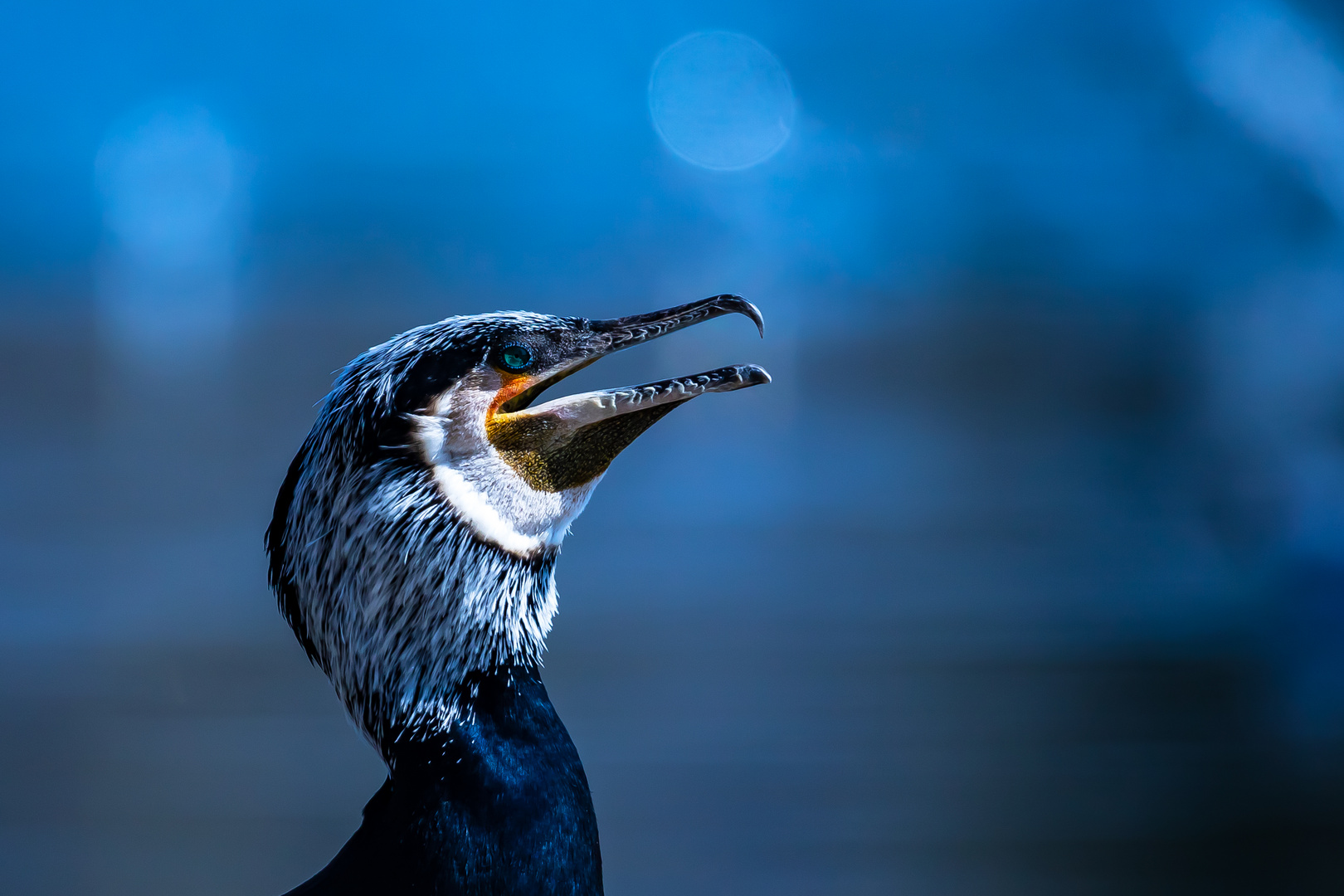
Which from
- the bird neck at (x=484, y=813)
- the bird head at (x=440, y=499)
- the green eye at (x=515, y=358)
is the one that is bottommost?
the bird neck at (x=484, y=813)

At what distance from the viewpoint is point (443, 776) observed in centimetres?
73

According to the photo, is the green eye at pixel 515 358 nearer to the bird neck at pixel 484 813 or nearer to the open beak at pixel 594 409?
the open beak at pixel 594 409

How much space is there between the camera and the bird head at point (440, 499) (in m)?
0.74

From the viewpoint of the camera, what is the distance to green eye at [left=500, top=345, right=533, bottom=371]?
→ 31.1 inches

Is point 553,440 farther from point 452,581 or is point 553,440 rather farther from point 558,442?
point 452,581

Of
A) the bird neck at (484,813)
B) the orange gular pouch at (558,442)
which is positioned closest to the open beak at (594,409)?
the orange gular pouch at (558,442)

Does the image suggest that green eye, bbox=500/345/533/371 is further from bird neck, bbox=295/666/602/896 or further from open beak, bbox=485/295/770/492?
bird neck, bbox=295/666/602/896

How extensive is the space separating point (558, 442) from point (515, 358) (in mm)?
77

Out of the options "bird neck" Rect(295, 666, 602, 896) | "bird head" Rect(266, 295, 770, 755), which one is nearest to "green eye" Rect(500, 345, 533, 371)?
"bird head" Rect(266, 295, 770, 755)

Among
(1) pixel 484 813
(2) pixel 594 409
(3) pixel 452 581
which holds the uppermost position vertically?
(2) pixel 594 409

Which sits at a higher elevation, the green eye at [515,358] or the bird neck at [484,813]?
the green eye at [515,358]

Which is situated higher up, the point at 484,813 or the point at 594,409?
the point at 594,409

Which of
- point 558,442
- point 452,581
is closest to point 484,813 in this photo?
point 452,581

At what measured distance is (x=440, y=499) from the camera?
743 mm
